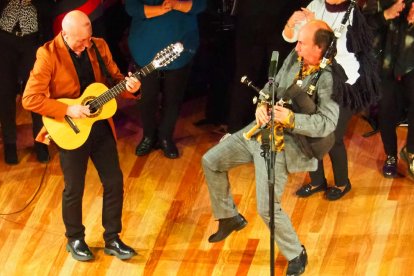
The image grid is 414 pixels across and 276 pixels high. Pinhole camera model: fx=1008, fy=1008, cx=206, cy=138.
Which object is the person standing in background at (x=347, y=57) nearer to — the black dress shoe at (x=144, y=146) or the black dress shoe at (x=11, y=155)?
the black dress shoe at (x=144, y=146)

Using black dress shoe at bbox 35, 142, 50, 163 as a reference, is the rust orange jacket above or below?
above

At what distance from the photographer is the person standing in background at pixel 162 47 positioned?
6238 millimetres

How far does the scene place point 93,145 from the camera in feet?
17.7

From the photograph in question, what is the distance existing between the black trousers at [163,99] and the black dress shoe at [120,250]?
1.11 meters

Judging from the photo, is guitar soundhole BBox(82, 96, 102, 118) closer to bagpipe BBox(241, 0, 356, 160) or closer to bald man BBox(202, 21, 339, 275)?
bald man BBox(202, 21, 339, 275)

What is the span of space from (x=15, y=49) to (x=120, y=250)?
59.6 inches

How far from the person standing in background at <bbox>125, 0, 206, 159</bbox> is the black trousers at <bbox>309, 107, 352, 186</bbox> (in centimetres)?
103

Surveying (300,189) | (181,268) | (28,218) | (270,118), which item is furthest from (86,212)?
(270,118)

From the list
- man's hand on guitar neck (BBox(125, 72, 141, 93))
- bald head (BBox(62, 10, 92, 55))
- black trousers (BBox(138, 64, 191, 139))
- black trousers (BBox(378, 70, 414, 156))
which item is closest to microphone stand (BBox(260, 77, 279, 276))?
man's hand on guitar neck (BBox(125, 72, 141, 93))

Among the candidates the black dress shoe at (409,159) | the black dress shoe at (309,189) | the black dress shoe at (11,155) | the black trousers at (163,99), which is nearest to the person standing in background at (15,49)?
the black dress shoe at (11,155)

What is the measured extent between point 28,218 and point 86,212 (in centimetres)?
35

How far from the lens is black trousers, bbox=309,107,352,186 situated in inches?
232

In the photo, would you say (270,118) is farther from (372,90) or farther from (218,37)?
(218,37)

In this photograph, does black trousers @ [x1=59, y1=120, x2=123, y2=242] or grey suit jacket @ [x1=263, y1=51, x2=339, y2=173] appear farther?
black trousers @ [x1=59, y1=120, x2=123, y2=242]
